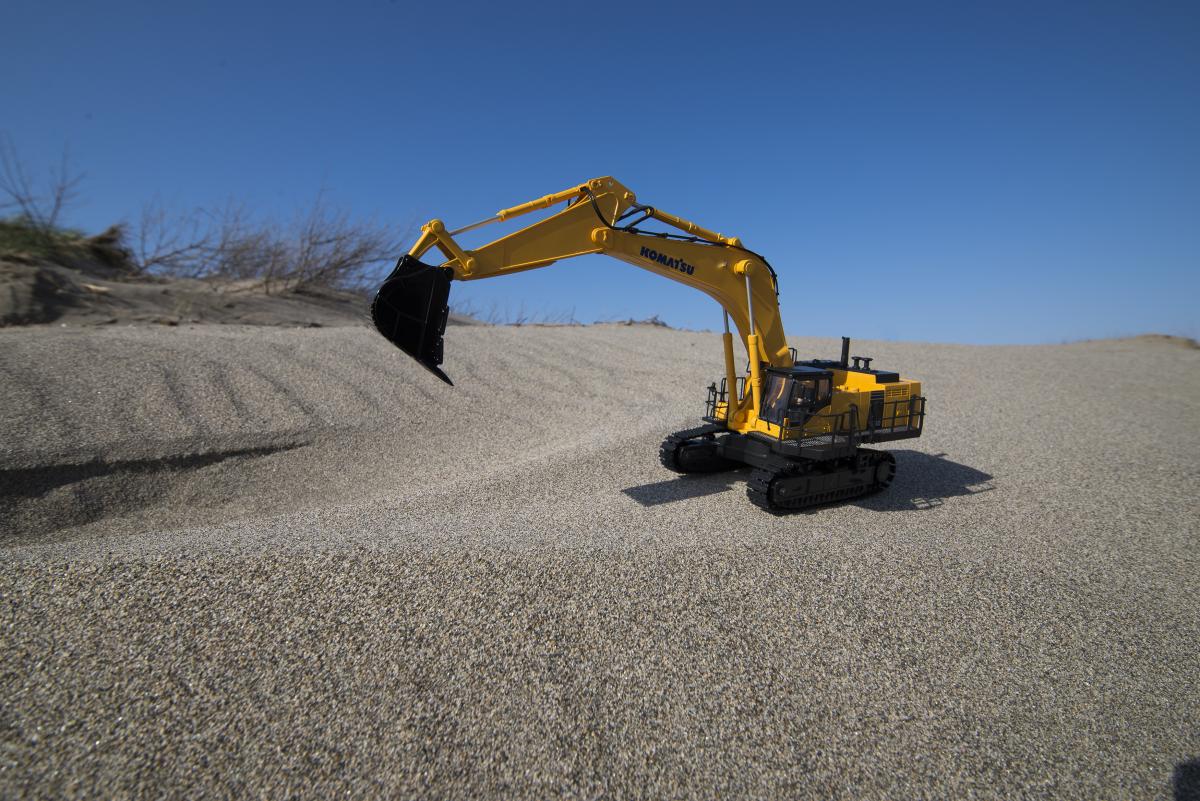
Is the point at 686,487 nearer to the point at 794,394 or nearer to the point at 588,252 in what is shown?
the point at 794,394

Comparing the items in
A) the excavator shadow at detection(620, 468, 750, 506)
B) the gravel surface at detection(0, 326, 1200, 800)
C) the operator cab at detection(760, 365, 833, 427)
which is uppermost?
the operator cab at detection(760, 365, 833, 427)

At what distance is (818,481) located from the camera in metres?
7.45

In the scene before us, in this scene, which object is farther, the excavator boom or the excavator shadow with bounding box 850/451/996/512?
the excavator shadow with bounding box 850/451/996/512

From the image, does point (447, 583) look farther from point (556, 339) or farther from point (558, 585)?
point (556, 339)

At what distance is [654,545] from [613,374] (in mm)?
8933

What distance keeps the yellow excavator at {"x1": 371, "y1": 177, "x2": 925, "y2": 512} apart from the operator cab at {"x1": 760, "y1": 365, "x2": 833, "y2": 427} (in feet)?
0.04

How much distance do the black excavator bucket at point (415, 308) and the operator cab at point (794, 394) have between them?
3.86m

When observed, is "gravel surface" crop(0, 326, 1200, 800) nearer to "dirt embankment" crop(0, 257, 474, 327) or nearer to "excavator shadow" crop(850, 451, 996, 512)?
"excavator shadow" crop(850, 451, 996, 512)

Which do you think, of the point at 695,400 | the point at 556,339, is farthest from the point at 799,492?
the point at 556,339

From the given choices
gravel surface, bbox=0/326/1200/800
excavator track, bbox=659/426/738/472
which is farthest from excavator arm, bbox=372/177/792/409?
gravel surface, bbox=0/326/1200/800

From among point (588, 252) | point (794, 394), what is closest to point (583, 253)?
point (588, 252)

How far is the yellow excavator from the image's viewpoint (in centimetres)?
654

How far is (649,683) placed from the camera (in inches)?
167

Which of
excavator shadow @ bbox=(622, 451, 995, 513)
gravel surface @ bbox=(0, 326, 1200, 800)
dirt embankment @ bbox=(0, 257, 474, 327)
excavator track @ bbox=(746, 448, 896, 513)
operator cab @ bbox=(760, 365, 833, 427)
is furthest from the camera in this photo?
dirt embankment @ bbox=(0, 257, 474, 327)
